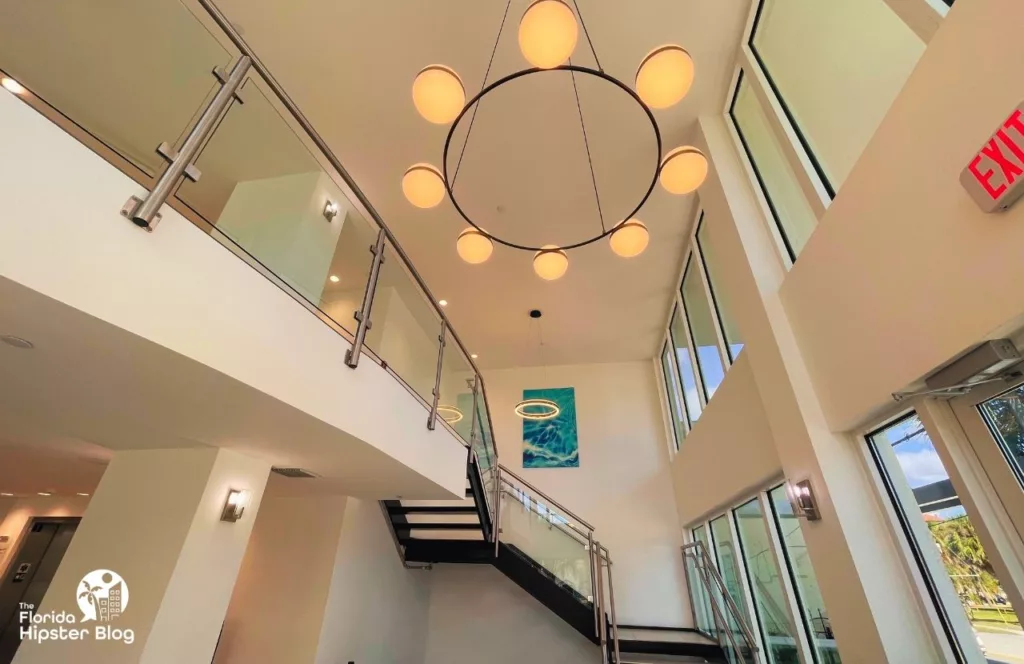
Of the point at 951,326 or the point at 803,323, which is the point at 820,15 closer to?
the point at 803,323

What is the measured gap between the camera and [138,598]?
8.21ft

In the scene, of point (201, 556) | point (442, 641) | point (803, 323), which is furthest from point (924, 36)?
point (442, 641)

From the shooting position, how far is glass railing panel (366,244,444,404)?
3180 mm

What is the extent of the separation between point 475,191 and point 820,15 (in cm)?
357

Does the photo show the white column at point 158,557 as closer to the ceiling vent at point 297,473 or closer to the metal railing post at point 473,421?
the ceiling vent at point 297,473

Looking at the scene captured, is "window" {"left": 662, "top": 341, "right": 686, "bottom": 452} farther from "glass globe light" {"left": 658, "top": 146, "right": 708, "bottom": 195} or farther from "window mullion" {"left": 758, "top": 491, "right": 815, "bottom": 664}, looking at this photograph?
"glass globe light" {"left": 658, "top": 146, "right": 708, "bottom": 195}

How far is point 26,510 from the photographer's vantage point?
5.79 m

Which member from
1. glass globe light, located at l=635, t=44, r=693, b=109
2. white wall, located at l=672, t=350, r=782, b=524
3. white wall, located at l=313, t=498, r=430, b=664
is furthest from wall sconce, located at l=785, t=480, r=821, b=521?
white wall, located at l=313, t=498, r=430, b=664

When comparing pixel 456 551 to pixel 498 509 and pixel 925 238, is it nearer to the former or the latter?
pixel 498 509

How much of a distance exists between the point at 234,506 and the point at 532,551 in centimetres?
404

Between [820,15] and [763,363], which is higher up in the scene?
[820,15]

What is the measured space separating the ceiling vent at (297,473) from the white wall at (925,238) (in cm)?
400

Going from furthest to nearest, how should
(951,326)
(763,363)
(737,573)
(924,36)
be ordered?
1. (737,573)
2. (763,363)
3. (924,36)
4. (951,326)

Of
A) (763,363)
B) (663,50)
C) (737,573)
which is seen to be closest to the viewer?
(663,50)
